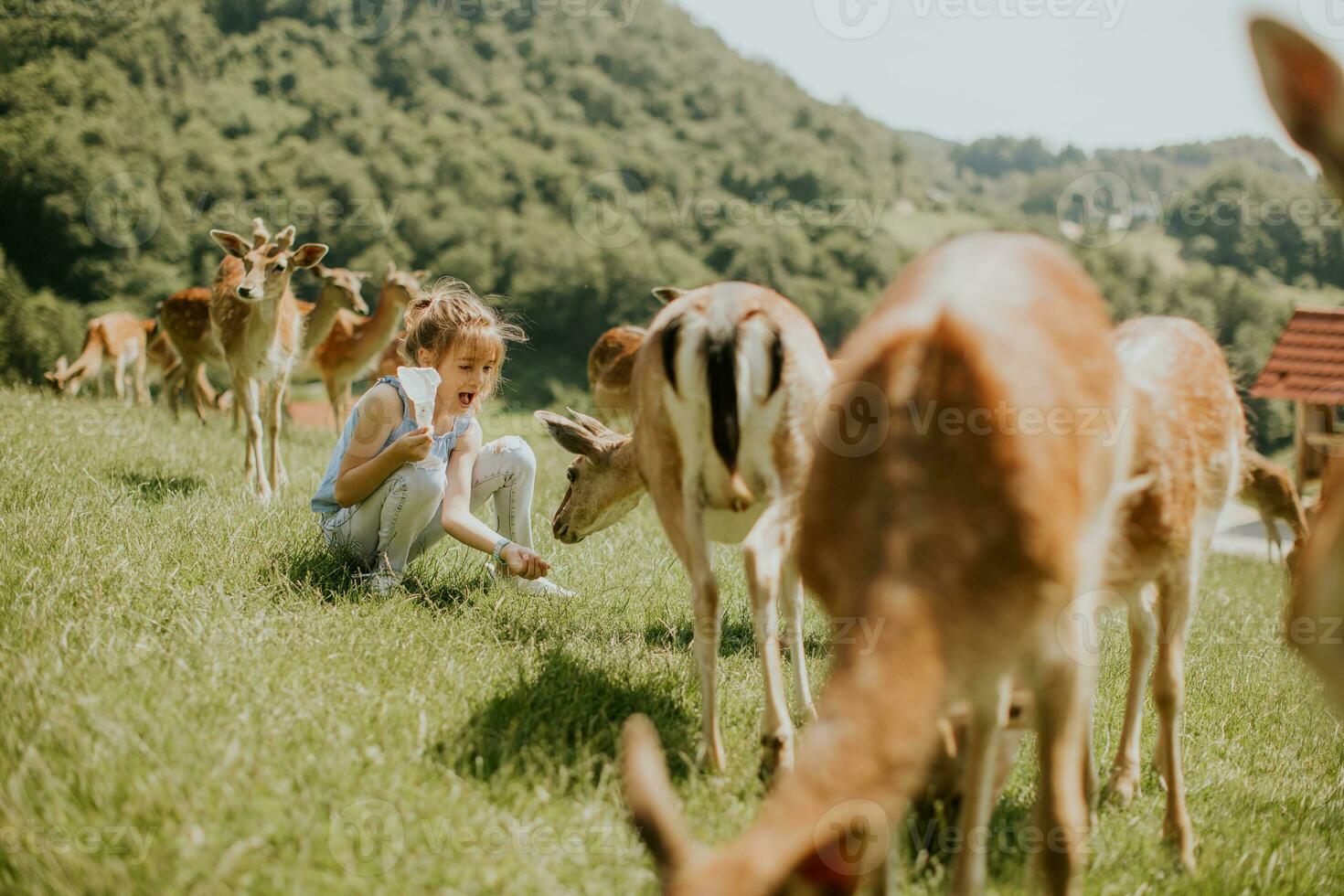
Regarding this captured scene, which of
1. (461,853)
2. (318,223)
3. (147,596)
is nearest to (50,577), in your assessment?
(147,596)

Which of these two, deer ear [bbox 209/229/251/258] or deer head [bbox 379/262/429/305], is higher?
deer ear [bbox 209/229/251/258]

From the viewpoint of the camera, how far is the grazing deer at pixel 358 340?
13789 millimetres

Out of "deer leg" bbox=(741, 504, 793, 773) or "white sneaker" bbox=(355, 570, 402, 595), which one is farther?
"white sneaker" bbox=(355, 570, 402, 595)

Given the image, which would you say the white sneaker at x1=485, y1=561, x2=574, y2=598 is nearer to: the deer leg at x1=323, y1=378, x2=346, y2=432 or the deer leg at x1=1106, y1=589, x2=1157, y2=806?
the deer leg at x1=1106, y1=589, x2=1157, y2=806

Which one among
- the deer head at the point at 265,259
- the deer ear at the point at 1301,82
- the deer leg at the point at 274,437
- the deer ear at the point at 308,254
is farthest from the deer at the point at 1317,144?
the deer ear at the point at 308,254

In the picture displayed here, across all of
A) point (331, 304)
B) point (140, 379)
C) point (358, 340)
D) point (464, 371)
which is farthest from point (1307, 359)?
point (140, 379)

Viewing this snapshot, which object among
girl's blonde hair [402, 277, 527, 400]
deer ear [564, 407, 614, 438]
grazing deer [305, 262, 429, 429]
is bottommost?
grazing deer [305, 262, 429, 429]

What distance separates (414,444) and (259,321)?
5313 millimetres

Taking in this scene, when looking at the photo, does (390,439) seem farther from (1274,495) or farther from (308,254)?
(1274,495)

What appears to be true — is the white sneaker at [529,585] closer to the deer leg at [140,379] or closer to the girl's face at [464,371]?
the girl's face at [464,371]

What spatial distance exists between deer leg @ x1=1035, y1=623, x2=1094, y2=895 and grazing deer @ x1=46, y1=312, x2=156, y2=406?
18.9m

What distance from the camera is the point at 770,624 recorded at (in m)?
3.36

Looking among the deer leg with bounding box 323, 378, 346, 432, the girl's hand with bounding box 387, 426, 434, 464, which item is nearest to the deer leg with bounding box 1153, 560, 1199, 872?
the girl's hand with bounding box 387, 426, 434, 464

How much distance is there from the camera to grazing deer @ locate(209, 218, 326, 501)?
328 inches
